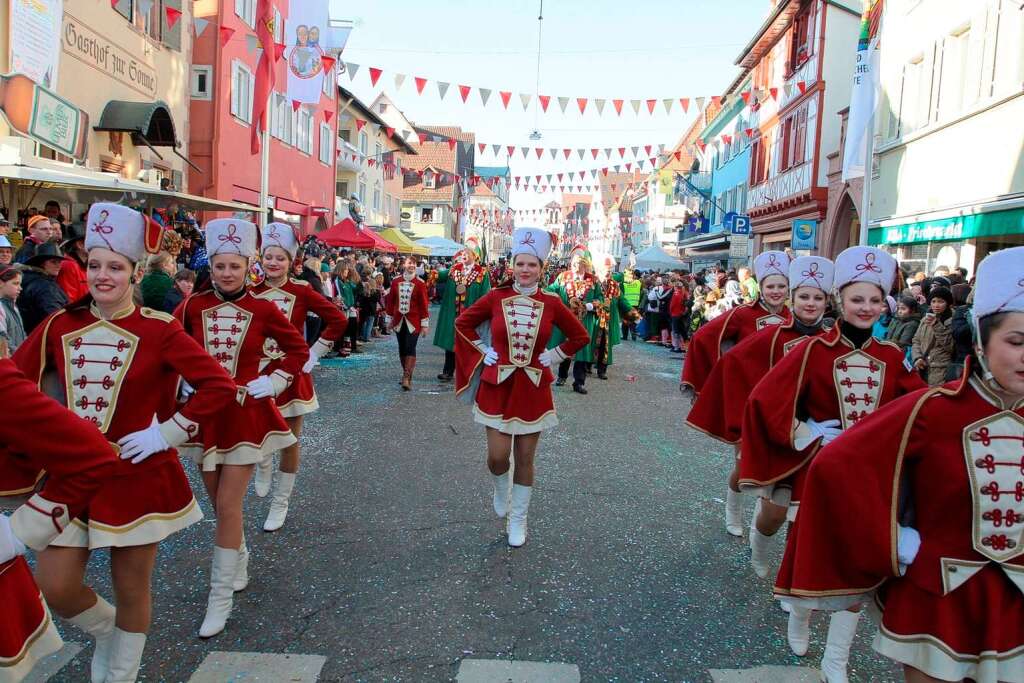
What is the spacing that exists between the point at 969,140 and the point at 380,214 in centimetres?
3735

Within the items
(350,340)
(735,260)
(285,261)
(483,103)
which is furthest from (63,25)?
(735,260)

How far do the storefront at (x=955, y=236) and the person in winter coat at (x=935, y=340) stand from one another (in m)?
4.53

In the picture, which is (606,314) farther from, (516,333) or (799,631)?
(799,631)

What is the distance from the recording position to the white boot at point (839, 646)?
3.55m

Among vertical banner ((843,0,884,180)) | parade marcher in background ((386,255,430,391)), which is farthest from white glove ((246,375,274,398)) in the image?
vertical banner ((843,0,884,180))

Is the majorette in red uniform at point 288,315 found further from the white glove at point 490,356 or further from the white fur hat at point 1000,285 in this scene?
the white fur hat at point 1000,285

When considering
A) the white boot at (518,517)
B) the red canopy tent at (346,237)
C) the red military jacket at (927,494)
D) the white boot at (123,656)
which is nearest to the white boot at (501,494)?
the white boot at (518,517)

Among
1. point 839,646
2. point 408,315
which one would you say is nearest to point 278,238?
point 839,646

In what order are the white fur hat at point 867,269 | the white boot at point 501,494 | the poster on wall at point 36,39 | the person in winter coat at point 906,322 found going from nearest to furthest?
1. the white fur hat at point 867,269
2. the white boot at point 501,494
3. the person in winter coat at point 906,322
4. the poster on wall at point 36,39

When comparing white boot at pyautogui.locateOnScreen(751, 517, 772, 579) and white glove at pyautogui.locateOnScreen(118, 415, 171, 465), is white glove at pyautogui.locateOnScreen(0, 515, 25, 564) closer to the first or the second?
white glove at pyautogui.locateOnScreen(118, 415, 171, 465)

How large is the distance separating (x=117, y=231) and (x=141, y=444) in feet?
2.78

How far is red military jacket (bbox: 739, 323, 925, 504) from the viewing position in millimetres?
3873

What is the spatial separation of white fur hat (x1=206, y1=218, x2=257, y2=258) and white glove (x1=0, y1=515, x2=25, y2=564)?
274 centimetres

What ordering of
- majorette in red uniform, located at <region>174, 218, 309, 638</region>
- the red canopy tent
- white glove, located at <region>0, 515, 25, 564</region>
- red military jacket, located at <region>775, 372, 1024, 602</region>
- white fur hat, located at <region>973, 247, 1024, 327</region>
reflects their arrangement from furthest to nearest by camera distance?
the red canopy tent
majorette in red uniform, located at <region>174, 218, 309, 638</region>
red military jacket, located at <region>775, 372, 1024, 602</region>
white fur hat, located at <region>973, 247, 1024, 327</region>
white glove, located at <region>0, 515, 25, 564</region>
